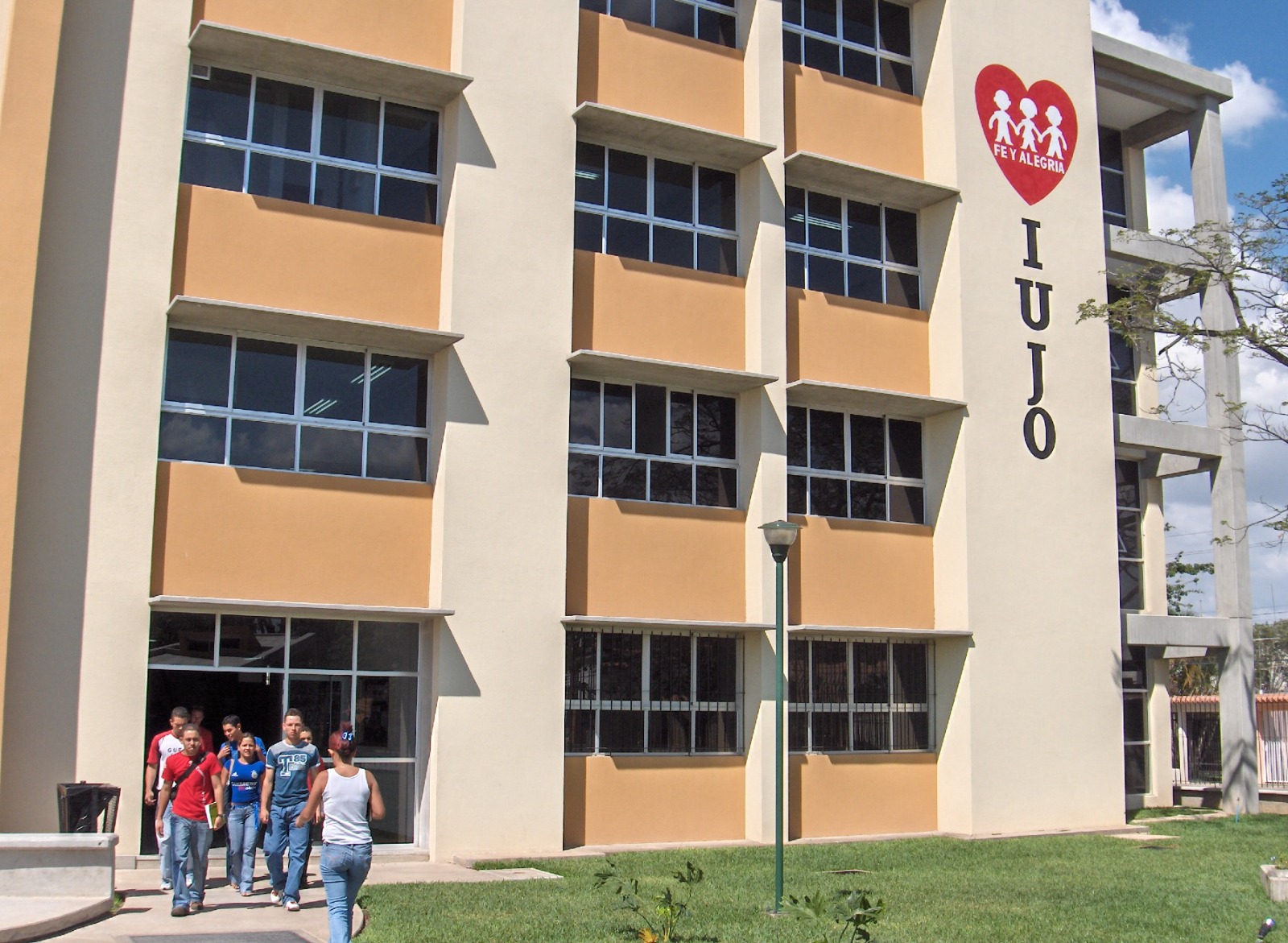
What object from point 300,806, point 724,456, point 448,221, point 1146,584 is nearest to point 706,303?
point 724,456

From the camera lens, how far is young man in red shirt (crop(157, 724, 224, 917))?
39.5 feet

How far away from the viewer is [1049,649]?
21.2 meters

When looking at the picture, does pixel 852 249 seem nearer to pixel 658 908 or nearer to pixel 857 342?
pixel 857 342

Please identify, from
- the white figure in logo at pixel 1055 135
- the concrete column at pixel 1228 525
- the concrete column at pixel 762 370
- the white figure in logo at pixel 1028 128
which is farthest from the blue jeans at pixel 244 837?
the concrete column at pixel 1228 525

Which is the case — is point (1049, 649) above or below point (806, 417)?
below

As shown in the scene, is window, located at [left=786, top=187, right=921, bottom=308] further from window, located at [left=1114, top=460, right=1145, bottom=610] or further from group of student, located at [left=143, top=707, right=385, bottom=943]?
group of student, located at [left=143, top=707, right=385, bottom=943]

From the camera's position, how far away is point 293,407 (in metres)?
16.4

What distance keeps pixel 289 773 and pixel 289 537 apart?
3.99 m

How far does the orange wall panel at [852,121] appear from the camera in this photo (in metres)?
20.7

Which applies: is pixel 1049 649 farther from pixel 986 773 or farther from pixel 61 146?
pixel 61 146

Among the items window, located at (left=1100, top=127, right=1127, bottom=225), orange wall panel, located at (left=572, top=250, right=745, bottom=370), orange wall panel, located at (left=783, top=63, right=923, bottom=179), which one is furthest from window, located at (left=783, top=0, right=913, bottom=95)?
window, located at (left=1100, top=127, right=1127, bottom=225)

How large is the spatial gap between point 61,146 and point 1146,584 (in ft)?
65.3

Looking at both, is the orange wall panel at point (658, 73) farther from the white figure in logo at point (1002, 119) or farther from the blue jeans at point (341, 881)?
the blue jeans at point (341, 881)

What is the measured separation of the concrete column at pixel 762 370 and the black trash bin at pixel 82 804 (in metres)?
8.60
